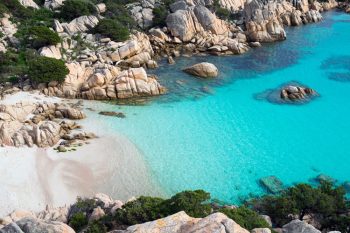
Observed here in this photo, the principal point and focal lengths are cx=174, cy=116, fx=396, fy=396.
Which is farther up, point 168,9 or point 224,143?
point 168,9

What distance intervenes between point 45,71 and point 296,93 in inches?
1063

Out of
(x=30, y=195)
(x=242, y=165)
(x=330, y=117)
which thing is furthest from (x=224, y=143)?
(x=30, y=195)

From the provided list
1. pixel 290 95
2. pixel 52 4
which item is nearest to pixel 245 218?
pixel 290 95

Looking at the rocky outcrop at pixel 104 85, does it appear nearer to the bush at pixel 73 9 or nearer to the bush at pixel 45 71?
the bush at pixel 45 71

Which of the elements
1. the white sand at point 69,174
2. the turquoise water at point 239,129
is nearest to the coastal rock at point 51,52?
the turquoise water at point 239,129

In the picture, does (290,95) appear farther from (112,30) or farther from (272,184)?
(112,30)

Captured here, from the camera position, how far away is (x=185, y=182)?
94.7 feet

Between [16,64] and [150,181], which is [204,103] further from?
[16,64]

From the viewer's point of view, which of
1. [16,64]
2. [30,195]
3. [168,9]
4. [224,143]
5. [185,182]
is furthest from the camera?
[168,9]

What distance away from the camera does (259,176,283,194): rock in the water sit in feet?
93.0

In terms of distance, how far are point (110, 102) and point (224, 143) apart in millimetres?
13872

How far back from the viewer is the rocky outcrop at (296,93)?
43.2 m

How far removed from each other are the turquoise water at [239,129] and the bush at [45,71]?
7.87 m

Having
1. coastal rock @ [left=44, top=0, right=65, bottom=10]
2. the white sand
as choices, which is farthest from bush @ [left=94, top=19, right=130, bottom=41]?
the white sand
